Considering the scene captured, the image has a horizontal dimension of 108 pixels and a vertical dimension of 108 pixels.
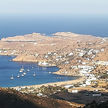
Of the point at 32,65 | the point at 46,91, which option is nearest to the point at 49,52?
the point at 32,65

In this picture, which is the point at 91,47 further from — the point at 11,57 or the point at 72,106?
the point at 72,106

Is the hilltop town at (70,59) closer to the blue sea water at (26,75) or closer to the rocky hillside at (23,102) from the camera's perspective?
the blue sea water at (26,75)

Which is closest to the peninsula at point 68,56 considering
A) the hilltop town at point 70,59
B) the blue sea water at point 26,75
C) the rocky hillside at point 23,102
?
the hilltop town at point 70,59

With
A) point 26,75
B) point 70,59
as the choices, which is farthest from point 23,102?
point 70,59

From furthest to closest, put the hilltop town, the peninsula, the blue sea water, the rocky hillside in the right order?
the peninsula → the blue sea water → the hilltop town → the rocky hillside

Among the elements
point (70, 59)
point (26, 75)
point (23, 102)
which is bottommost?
point (26, 75)

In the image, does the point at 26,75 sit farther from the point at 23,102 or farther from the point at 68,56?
the point at 23,102

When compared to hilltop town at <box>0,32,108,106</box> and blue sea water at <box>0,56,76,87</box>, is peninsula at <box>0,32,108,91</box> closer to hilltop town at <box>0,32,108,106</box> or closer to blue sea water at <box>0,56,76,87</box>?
hilltop town at <box>0,32,108,106</box>

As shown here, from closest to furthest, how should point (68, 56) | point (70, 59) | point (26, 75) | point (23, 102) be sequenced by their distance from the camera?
1. point (23, 102)
2. point (26, 75)
3. point (70, 59)
4. point (68, 56)

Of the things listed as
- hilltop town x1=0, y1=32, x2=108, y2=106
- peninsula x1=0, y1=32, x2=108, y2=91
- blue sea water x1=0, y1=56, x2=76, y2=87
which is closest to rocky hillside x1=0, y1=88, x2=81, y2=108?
hilltop town x1=0, y1=32, x2=108, y2=106
